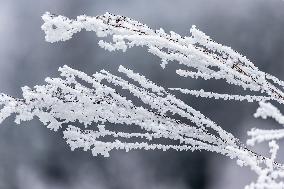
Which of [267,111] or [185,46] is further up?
[185,46]

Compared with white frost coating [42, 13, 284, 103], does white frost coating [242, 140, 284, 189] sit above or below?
below

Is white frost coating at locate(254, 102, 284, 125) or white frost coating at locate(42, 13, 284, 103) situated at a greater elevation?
white frost coating at locate(42, 13, 284, 103)

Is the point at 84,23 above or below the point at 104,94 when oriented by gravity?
above

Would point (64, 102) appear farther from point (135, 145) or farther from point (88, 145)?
point (135, 145)

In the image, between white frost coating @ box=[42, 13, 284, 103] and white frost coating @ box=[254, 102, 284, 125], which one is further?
white frost coating @ box=[42, 13, 284, 103]

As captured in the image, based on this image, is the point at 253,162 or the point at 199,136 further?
the point at 199,136

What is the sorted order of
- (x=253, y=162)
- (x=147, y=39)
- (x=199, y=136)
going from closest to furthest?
(x=253, y=162)
(x=147, y=39)
(x=199, y=136)

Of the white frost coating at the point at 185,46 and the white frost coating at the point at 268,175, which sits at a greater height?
the white frost coating at the point at 185,46

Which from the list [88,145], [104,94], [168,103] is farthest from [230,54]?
[88,145]

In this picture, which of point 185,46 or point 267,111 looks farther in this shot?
point 185,46

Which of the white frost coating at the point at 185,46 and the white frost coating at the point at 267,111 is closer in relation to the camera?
the white frost coating at the point at 267,111

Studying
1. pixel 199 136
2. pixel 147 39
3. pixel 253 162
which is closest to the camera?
pixel 253 162
